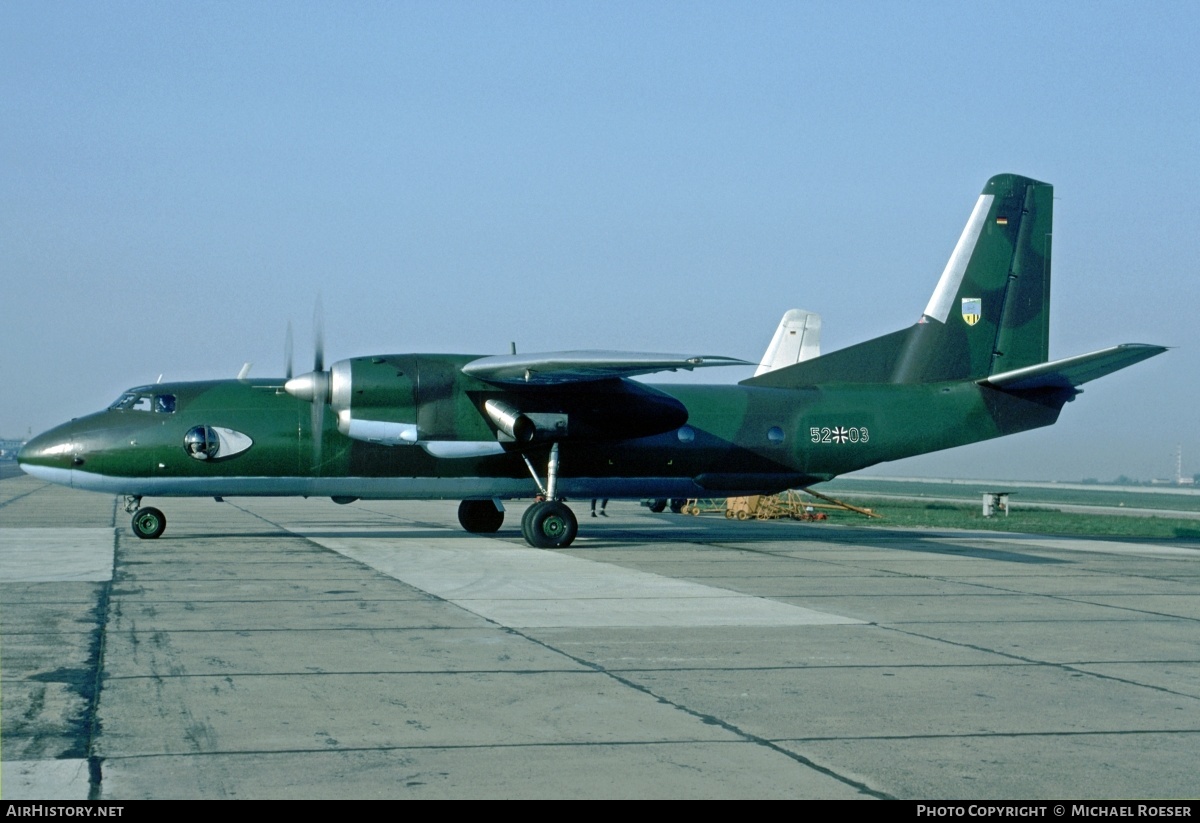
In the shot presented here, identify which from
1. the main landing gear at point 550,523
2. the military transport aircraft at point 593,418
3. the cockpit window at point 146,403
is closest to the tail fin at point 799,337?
the military transport aircraft at point 593,418

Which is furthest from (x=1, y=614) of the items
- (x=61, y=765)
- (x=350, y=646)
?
(x=61, y=765)

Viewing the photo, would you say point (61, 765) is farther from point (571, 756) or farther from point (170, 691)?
point (571, 756)

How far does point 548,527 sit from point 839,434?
22.3 feet

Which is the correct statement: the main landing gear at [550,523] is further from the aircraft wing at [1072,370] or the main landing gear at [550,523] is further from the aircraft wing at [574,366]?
the aircraft wing at [1072,370]

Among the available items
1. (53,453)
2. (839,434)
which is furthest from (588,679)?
(53,453)

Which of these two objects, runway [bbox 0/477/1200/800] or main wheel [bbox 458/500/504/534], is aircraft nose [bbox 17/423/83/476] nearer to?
runway [bbox 0/477/1200/800]

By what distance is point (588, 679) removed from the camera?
9.68 meters

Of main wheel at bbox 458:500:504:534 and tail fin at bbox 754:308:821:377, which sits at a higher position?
tail fin at bbox 754:308:821:377

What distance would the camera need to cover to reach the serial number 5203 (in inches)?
991

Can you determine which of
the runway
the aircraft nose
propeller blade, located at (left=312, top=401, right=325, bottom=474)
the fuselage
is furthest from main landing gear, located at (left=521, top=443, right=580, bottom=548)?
the aircraft nose

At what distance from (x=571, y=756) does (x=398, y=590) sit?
877 centimetres

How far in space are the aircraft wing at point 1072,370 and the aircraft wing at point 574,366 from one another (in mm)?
8058

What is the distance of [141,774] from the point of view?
6652 mm

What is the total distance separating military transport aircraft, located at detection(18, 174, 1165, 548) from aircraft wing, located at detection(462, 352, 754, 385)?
0.16ft
